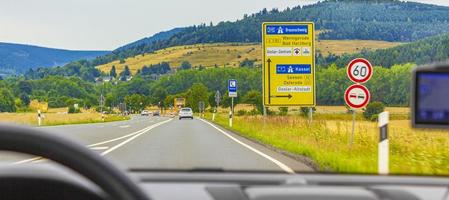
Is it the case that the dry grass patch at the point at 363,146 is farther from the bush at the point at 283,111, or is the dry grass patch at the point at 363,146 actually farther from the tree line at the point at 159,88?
the bush at the point at 283,111

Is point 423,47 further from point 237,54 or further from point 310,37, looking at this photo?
point 310,37

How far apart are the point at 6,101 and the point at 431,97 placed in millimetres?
3193

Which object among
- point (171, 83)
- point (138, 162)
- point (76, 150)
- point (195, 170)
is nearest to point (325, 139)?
point (138, 162)

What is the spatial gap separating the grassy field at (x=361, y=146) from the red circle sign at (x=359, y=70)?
0.93 meters

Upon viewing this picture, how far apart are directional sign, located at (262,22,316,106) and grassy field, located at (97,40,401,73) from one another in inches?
626

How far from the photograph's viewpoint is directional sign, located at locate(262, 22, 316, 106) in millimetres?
25453

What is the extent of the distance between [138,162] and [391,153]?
4789 mm

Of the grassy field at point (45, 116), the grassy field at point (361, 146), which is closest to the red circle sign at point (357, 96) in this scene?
the grassy field at point (361, 146)

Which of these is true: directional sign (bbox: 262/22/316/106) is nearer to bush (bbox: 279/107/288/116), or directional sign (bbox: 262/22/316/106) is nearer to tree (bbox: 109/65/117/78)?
bush (bbox: 279/107/288/116)

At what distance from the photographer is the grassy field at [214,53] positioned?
6570 mm

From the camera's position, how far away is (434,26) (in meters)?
5.00

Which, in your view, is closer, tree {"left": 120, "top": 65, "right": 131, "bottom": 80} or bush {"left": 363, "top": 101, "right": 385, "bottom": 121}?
bush {"left": 363, "top": 101, "right": 385, "bottom": 121}

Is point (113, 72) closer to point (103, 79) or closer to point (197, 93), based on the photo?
point (103, 79)

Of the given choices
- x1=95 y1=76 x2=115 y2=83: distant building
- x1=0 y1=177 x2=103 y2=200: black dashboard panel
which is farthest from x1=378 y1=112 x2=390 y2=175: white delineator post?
x1=0 y1=177 x2=103 y2=200: black dashboard panel
